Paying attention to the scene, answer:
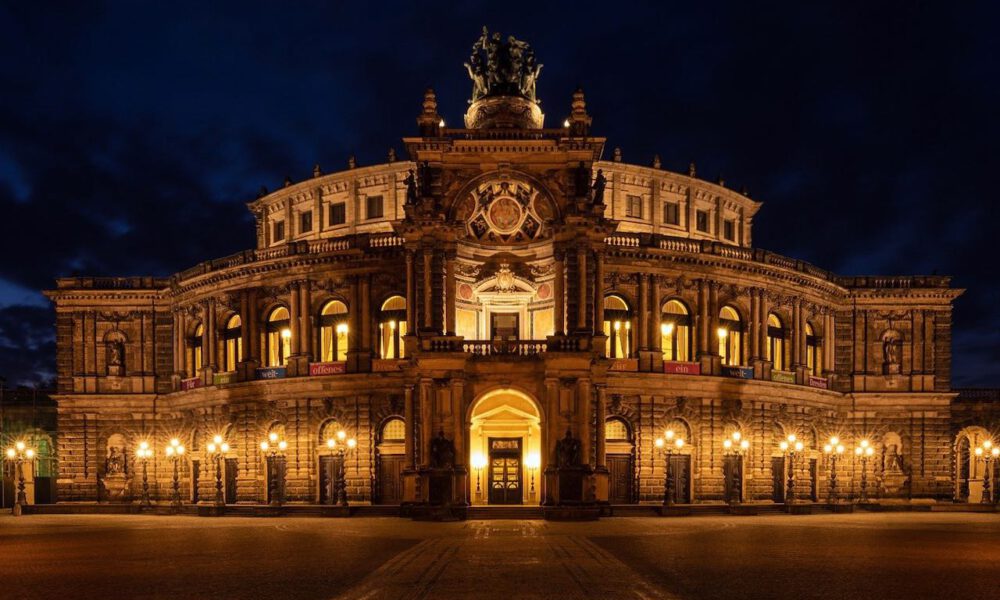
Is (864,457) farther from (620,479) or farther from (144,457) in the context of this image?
(144,457)

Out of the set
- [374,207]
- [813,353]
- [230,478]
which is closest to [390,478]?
[230,478]

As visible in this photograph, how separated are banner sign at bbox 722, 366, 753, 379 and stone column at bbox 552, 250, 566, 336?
15988 mm

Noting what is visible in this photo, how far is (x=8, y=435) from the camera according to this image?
245 ft

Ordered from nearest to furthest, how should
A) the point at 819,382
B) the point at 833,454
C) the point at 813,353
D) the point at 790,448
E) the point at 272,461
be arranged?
the point at 833,454
the point at 272,461
the point at 790,448
the point at 819,382
the point at 813,353

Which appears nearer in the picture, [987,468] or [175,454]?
[175,454]

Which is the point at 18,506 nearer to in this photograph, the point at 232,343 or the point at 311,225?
the point at 232,343

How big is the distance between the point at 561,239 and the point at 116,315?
125ft

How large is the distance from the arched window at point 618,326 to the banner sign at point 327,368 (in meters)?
17.3

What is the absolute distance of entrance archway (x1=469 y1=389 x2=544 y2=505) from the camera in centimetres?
5356

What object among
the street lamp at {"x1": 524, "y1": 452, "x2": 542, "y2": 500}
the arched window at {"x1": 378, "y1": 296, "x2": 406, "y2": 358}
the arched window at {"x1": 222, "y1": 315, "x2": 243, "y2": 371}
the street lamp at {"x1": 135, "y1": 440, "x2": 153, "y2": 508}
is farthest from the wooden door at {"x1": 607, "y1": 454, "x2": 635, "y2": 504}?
the street lamp at {"x1": 135, "y1": 440, "x2": 153, "y2": 508}

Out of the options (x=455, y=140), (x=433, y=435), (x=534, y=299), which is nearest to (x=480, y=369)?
(x=433, y=435)

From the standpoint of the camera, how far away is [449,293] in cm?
4981

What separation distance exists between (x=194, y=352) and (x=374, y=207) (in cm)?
1731

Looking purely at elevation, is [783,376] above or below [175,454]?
above
